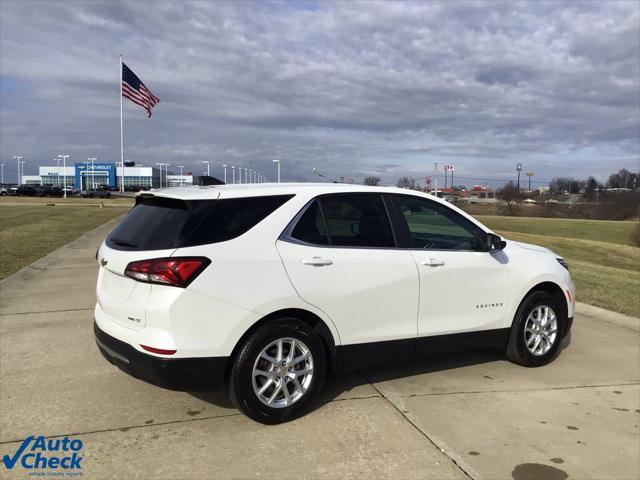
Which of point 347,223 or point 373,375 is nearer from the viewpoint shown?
point 347,223

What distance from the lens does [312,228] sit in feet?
13.8

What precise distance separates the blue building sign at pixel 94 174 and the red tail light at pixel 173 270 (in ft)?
410

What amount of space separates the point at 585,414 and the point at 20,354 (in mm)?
5064

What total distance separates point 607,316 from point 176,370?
6305 mm

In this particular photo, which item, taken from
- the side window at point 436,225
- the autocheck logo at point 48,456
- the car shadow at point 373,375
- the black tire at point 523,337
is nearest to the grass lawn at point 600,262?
the black tire at point 523,337

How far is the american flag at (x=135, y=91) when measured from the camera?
127 ft

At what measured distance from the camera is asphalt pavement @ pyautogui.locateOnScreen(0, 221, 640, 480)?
345 centimetres

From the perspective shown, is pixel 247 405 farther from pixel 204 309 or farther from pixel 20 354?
pixel 20 354

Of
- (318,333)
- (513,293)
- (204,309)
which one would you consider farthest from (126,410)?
(513,293)

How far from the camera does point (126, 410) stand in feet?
13.6

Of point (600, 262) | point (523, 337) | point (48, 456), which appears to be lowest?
point (600, 262)

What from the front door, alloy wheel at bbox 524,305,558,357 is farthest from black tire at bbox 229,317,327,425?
alloy wheel at bbox 524,305,558,357

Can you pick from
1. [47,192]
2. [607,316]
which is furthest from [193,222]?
[47,192]

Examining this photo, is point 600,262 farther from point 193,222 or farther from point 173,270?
point 173,270
